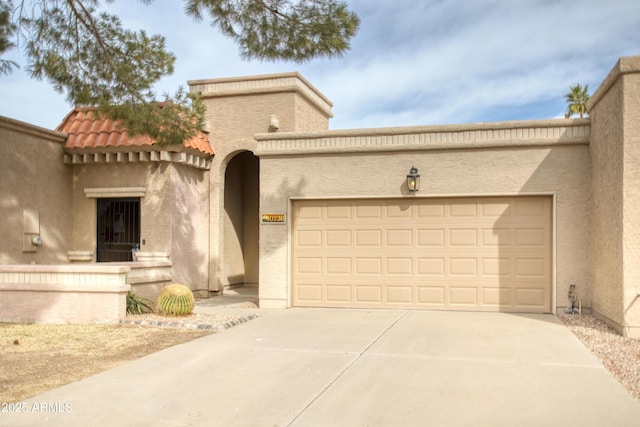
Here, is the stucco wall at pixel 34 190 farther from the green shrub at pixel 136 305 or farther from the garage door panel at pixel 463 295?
the garage door panel at pixel 463 295

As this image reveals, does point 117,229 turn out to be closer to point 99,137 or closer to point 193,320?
point 99,137

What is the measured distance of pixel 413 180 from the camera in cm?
1286

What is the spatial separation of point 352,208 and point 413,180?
1.54 meters

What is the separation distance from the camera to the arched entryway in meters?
18.4

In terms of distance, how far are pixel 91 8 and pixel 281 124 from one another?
595 cm

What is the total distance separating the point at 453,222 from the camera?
1290 centimetres

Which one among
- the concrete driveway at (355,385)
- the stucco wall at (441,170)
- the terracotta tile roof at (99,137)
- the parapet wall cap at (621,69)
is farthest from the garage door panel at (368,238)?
the parapet wall cap at (621,69)

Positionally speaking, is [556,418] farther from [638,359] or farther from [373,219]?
[373,219]

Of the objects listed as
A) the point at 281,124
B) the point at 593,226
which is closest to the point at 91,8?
the point at 281,124

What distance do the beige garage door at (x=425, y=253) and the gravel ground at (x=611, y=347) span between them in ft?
4.26

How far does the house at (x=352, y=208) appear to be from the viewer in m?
11.3

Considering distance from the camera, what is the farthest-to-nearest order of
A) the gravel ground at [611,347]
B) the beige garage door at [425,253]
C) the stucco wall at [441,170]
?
1. the beige garage door at [425,253]
2. the stucco wall at [441,170]
3. the gravel ground at [611,347]

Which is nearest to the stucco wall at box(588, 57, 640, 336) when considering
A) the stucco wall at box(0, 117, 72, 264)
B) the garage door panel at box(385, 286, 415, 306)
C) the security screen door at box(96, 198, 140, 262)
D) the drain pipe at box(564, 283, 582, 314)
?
the drain pipe at box(564, 283, 582, 314)

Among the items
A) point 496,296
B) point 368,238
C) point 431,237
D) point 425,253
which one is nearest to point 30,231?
point 368,238
